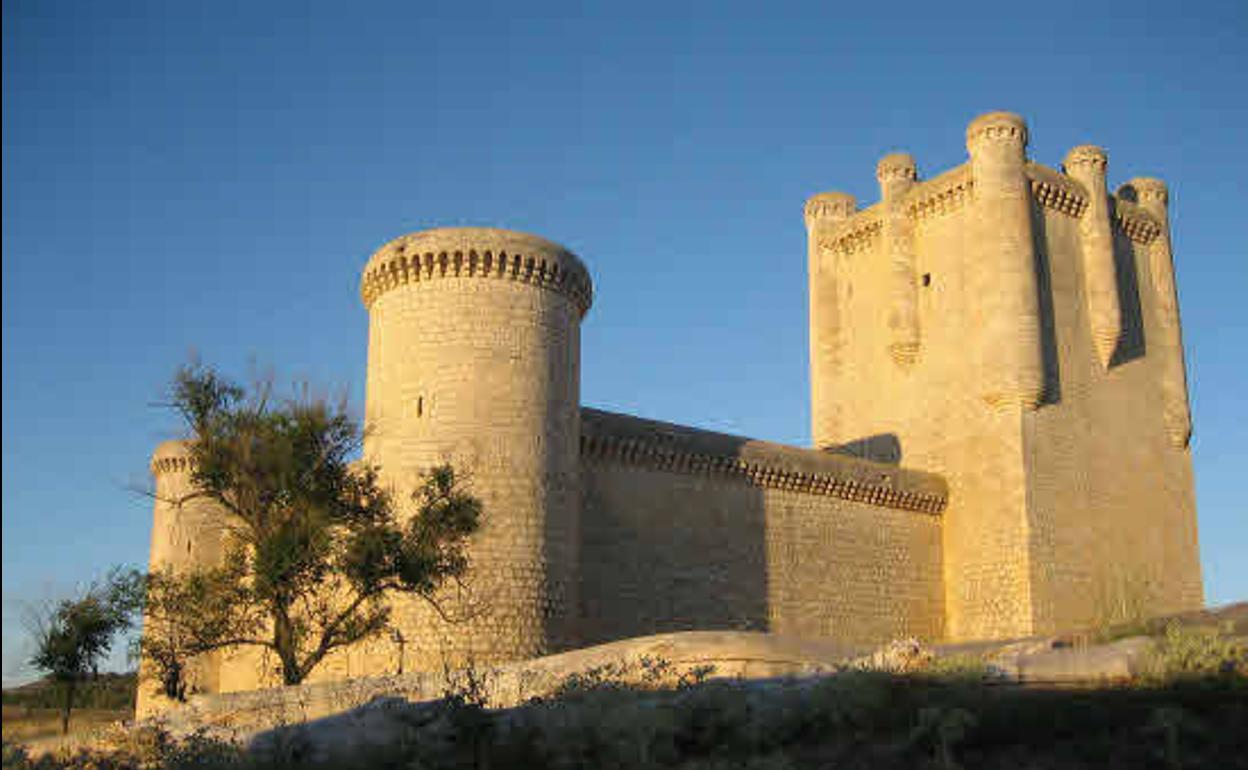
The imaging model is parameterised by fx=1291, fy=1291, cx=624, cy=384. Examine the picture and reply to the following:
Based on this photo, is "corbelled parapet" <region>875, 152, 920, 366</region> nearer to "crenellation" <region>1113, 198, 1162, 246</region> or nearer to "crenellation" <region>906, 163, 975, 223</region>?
"crenellation" <region>906, 163, 975, 223</region>

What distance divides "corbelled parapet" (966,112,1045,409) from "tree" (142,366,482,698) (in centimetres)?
1199

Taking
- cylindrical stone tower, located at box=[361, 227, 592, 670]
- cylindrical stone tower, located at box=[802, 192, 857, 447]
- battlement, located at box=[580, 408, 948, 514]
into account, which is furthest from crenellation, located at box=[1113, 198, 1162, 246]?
cylindrical stone tower, located at box=[361, 227, 592, 670]

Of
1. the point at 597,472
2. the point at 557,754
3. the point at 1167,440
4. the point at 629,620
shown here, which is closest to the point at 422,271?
the point at 597,472

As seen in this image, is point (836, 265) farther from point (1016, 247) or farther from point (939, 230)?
point (1016, 247)

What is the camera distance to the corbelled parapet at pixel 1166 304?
26891mm

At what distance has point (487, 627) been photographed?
53.0ft

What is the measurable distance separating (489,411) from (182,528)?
1153 cm

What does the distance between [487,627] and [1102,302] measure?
15454 mm

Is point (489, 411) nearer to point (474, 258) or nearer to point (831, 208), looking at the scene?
point (474, 258)

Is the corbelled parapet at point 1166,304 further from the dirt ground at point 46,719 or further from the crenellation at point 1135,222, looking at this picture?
the dirt ground at point 46,719

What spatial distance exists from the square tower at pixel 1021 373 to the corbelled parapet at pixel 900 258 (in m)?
0.03

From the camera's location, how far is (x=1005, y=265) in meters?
24.3

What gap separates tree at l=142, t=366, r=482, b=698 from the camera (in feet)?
47.6

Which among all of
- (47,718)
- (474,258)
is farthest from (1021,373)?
(47,718)
